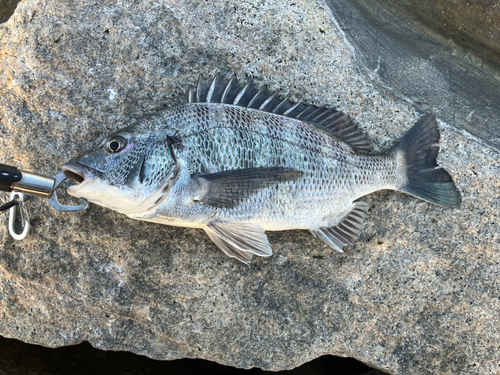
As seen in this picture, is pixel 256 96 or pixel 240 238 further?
pixel 256 96

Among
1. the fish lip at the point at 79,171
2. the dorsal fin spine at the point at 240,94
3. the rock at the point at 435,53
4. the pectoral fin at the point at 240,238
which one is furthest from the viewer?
the rock at the point at 435,53

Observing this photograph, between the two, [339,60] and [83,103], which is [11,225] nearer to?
[83,103]

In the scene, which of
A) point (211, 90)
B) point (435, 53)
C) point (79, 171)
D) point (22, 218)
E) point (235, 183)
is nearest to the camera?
point (79, 171)

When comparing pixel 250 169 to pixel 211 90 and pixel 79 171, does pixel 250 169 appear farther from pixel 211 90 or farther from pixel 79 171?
pixel 79 171

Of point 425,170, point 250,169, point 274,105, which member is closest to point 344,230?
point 425,170

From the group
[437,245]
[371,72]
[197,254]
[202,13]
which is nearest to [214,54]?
[202,13]

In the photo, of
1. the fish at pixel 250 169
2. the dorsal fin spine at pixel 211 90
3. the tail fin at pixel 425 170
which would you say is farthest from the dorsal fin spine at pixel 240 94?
the tail fin at pixel 425 170

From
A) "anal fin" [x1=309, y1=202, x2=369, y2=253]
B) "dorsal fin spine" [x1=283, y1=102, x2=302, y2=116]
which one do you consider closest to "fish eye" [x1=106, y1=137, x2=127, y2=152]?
"dorsal fin spine" [x1=283, y1=102, x2=302, y2=116]

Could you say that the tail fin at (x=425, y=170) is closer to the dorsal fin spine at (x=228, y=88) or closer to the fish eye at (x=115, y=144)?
the dorsal fin spine at (x=228, y=88)
